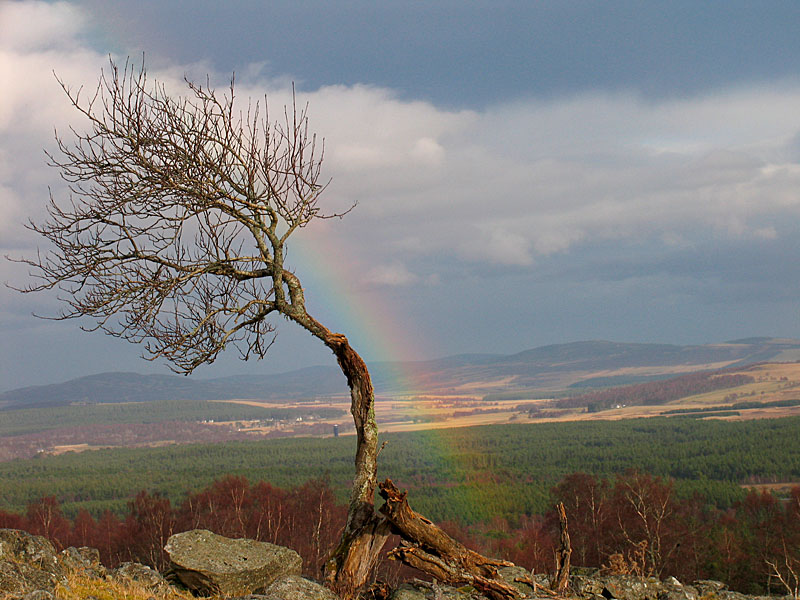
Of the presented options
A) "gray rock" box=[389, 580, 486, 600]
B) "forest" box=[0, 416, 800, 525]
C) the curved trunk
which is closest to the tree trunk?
the curved trunk

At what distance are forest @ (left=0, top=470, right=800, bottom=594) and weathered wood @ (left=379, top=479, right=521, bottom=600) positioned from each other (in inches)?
1246

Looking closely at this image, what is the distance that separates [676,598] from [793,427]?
157 metres

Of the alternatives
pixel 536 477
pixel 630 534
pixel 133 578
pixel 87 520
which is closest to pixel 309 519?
pixel 630 534

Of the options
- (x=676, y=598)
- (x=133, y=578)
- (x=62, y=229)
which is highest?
(x=62, y=229)

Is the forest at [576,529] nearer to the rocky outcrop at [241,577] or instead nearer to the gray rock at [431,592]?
the rocky outcrop at [241,577]

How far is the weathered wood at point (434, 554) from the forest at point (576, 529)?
31642 mm

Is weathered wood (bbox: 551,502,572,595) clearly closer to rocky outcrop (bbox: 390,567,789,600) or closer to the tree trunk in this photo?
rocky outcrop (bbox: 390,567,789,600)

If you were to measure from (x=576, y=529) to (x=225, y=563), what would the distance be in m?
50.5

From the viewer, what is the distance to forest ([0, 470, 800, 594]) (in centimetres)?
5156

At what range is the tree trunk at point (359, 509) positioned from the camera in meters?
13.8

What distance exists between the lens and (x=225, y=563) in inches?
604

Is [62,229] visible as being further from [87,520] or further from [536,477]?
[536,477]

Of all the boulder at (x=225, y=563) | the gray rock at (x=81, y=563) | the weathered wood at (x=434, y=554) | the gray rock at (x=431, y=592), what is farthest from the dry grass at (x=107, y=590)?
the weathered wood at (x=434, y=554)

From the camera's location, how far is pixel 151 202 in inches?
545
